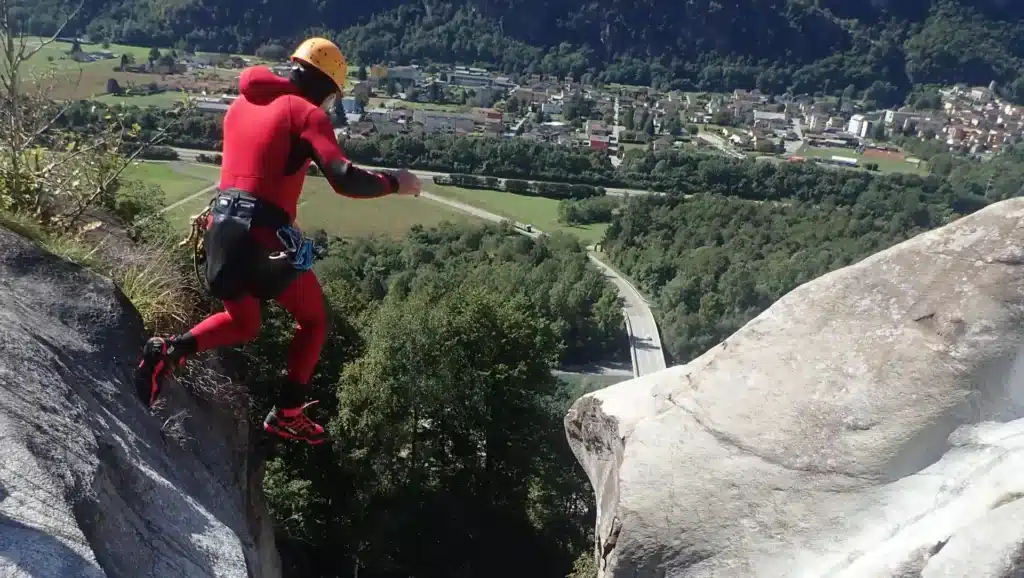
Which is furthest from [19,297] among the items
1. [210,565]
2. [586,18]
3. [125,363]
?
[586,18]

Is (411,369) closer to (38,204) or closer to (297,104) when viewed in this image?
(38,204)

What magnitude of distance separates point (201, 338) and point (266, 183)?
1347 millimetres

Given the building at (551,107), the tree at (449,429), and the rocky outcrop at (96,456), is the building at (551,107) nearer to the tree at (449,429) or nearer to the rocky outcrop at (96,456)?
the tree at (449,429)

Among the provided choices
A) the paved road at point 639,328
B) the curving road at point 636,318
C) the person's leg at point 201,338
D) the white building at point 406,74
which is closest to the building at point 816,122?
the white building at point 406,74

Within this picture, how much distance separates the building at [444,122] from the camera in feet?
277

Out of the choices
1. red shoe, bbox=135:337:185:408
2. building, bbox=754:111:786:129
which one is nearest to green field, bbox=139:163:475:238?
red shoe, bbox=135:337:185:408

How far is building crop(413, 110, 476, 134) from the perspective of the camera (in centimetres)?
8454

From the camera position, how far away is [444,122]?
294ft

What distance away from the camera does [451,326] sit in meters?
14.5

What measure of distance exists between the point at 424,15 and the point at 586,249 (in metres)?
109

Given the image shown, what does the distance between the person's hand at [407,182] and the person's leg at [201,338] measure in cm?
141

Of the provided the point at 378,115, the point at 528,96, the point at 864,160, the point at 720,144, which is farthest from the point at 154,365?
the point at 528,96

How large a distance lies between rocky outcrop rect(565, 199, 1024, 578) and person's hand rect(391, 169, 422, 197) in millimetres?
2897

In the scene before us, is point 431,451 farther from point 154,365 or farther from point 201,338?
point 201,338
